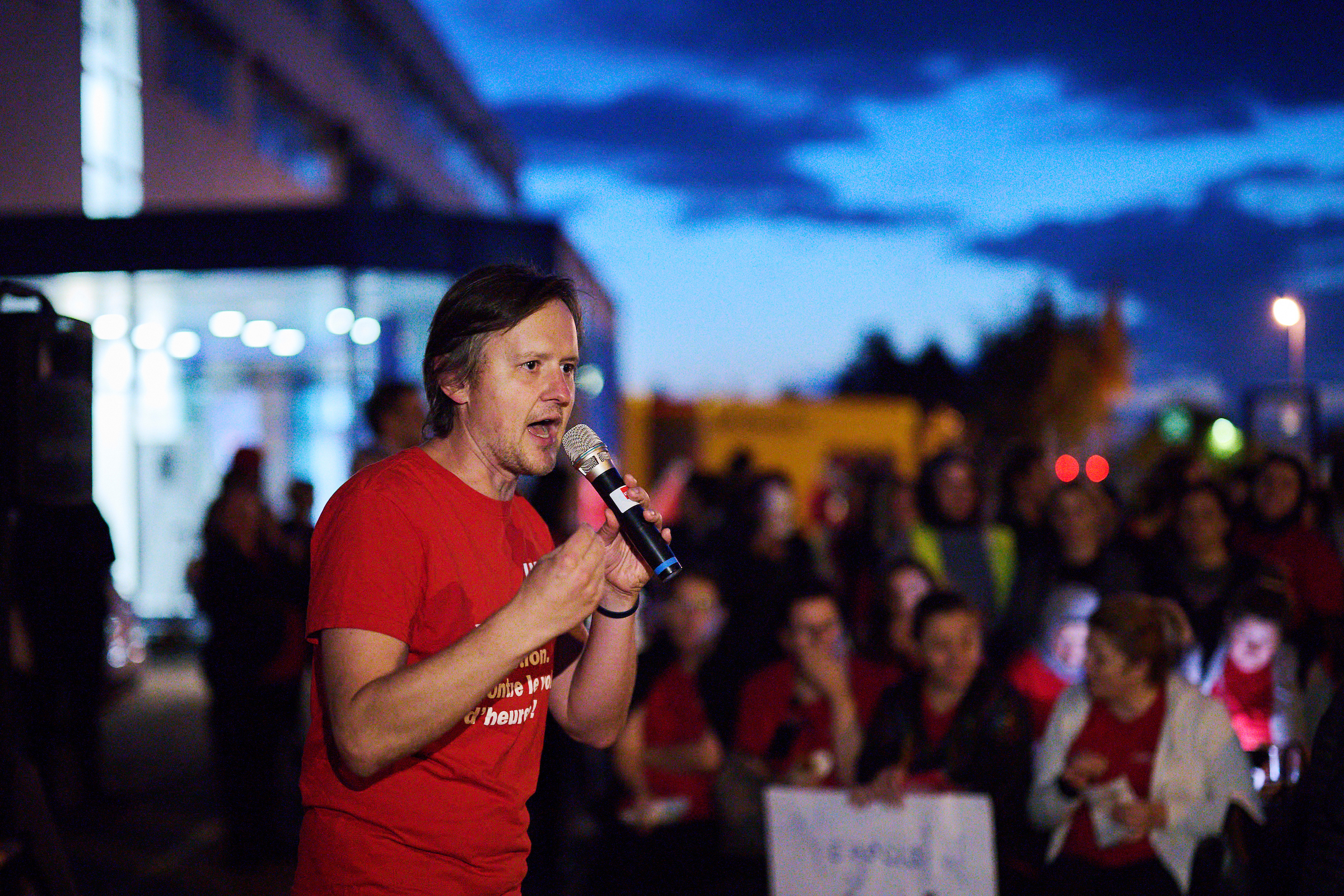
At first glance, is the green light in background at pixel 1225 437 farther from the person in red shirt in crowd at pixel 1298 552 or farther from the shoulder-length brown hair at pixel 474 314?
the shoulder-length brown hair at pixel 474 314

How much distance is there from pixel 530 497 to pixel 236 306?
8.31m

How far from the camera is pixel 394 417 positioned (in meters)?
4.61

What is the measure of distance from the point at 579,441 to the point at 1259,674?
363cm

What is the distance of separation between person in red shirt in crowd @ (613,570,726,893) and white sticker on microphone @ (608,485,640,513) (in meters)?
2.54

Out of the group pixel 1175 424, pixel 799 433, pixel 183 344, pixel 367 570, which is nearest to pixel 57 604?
pixel 367 570

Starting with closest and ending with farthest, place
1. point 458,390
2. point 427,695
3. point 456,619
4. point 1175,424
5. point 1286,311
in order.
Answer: point 427,695, point 456,619, point 458,390, point 1286,311, point 1175,424

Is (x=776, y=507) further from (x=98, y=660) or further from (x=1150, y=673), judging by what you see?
(x=98, y=660)

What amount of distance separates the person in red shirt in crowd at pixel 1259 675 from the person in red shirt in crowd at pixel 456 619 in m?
3.47

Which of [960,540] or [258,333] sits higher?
[258,333]

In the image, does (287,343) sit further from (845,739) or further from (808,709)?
(845,739)

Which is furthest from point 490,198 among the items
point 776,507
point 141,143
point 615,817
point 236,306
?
point 615,817

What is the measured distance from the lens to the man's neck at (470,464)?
1.96m

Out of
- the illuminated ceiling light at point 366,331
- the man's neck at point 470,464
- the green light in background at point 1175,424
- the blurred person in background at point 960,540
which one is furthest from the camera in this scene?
the green light in background at point 1175,424

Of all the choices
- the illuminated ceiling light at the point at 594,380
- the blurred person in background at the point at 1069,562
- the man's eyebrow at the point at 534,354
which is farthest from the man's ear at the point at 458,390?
the illuminated ceiling light at the point at 594,380
